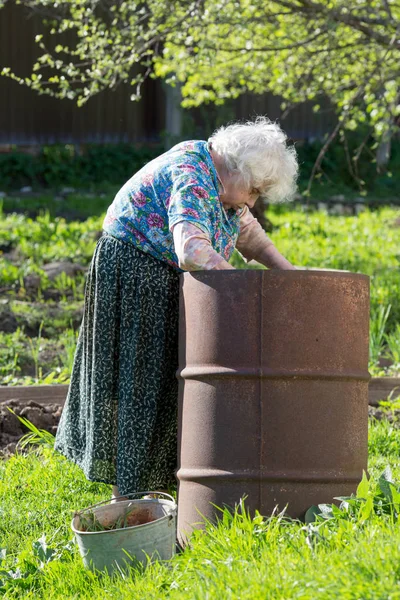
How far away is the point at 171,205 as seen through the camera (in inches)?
132

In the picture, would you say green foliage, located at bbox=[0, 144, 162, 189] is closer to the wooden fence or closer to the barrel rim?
the wooden fence

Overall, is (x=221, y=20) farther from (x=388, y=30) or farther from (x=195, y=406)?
(x=195, y=406)

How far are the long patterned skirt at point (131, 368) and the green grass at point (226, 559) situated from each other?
1.17 ft

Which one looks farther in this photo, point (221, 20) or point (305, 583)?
point (221, 20)

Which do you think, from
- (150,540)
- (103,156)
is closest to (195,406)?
(150,540)

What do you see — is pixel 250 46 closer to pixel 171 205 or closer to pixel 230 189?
pixel 230 189

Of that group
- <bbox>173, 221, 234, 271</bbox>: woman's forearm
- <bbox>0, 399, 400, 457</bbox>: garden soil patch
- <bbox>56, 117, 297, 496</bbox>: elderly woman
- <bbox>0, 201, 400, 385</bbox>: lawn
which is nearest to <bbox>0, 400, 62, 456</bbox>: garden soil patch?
<bbox>0, 399, 400, 457</bbox>: garden soil patch

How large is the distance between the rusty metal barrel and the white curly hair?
428mm

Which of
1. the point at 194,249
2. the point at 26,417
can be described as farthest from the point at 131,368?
the point at 26,417

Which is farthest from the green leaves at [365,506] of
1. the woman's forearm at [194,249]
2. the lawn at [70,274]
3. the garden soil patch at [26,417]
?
the lawn at [70,274]

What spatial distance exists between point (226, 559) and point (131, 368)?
102cm

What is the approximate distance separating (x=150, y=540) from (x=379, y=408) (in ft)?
8.45

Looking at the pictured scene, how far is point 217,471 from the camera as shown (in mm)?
3264

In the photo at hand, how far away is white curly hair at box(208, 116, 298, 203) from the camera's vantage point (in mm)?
3422
